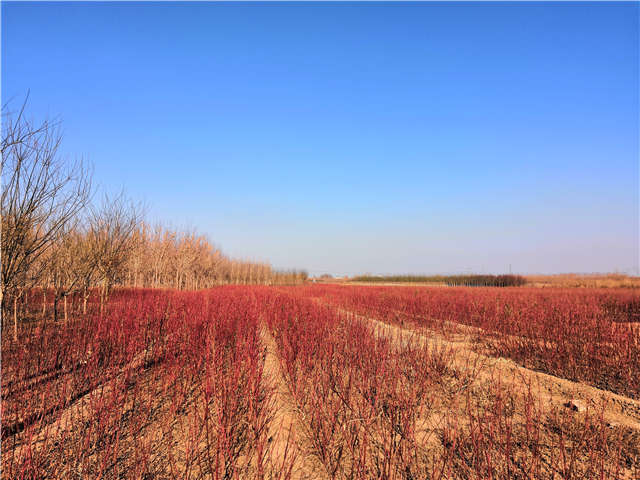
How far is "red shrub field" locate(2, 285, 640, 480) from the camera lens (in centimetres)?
250

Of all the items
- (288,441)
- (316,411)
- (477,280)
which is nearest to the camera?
(288,441)

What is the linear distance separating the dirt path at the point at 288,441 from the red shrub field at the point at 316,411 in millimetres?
17

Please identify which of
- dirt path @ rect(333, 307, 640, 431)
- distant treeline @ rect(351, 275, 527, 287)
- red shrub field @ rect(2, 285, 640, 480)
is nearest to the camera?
red shrub field @ rect(2, 285, 640, 480)

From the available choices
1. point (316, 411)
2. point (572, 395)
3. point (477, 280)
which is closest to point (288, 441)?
point (316, 411)

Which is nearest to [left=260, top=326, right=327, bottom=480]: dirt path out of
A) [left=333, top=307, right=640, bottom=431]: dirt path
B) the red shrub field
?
the red shrub field

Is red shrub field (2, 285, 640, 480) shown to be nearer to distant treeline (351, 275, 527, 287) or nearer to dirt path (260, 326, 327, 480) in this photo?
dirt path (260, 326, 327, 480)

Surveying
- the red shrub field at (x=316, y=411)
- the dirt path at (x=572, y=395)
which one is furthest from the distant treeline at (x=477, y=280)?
the dirt path at (x=572, y=395)

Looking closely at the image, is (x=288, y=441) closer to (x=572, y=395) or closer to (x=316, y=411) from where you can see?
(x=316, y=411)

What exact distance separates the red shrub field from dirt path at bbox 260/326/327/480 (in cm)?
2

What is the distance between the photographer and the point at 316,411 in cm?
296

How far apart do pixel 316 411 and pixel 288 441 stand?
25.1 inches

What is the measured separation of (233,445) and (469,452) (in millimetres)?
2105

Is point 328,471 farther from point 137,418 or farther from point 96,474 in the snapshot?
point 137,418

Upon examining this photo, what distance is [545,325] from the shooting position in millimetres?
6484
